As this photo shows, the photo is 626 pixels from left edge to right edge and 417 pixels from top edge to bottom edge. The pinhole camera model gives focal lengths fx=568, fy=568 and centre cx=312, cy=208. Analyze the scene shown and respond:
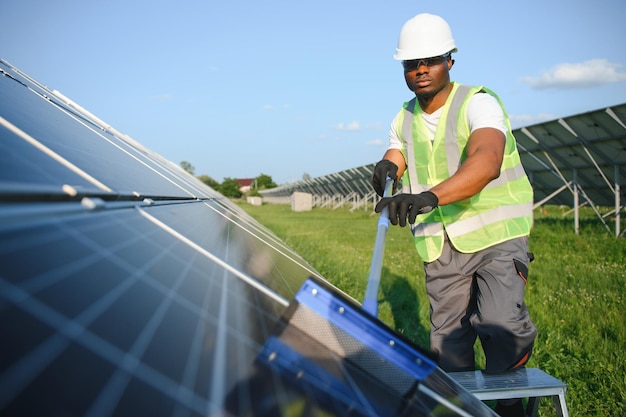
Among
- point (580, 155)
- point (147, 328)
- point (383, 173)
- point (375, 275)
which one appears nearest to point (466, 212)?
point (383, 173)

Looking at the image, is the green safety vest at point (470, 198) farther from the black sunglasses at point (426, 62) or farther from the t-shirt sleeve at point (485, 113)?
the black sunglasses at point (426, 62)

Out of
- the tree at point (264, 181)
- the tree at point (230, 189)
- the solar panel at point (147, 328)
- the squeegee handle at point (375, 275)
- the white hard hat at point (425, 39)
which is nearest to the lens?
the solar panel at point (147, 328)

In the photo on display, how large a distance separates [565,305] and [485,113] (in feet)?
10.6

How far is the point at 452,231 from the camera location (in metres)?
3.09

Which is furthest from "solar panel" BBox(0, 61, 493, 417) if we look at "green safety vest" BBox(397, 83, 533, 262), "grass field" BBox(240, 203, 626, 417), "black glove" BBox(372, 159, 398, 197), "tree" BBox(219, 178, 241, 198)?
"tree" BBox(219, 178, 241, 198)

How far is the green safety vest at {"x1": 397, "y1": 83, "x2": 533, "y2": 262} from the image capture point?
2.97 m

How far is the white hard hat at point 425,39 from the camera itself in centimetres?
288

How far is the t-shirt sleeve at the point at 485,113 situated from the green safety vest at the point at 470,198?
4 centimetres

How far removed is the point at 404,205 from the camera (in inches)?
85.0

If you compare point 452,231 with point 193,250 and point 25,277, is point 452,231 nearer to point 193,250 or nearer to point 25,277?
point 193,250

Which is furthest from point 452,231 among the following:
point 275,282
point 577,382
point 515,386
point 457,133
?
point 275,282

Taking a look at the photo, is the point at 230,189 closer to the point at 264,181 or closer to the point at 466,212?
the point at 264,181

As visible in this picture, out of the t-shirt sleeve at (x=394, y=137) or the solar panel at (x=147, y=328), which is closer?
the solar panel at (x=147, y=328)

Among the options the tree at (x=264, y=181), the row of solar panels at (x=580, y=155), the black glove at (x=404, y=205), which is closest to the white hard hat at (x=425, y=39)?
the black glove at (x=404, y=205)
